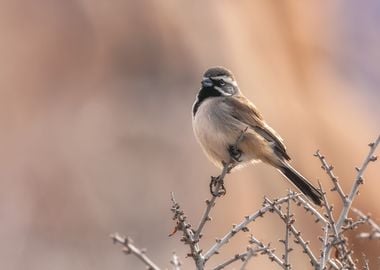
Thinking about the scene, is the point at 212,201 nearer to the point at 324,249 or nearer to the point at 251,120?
the point at 324,249

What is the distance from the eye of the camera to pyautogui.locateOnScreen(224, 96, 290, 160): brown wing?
21.3 feet

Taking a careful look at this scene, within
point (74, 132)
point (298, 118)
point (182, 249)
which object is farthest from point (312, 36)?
point (182, 249)

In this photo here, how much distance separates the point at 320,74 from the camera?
58.2 feet

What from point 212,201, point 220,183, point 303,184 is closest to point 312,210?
point 212,201

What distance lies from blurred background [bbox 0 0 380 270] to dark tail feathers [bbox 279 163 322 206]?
5770 millimetres

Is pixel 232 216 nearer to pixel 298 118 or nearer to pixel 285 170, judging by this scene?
pixel 298 118

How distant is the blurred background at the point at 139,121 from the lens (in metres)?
13.3

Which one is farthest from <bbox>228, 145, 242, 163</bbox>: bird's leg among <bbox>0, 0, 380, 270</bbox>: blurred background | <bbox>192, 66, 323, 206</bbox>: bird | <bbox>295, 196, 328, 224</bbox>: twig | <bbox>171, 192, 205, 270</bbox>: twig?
<bbox>0, 0, 380, 270</bbox>: blurred background

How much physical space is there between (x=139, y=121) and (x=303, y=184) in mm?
8460

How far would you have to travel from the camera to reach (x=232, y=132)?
20.7 ft

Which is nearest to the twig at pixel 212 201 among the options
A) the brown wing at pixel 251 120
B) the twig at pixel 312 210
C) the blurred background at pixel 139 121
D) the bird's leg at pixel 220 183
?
the bird's leg at pixel 220 183

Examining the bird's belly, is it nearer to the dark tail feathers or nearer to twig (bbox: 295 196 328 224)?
the dark tail feathers

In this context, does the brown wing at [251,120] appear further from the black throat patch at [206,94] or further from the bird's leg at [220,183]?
the bird's leg at [220,183]

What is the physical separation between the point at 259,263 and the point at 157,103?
3.42 meters
